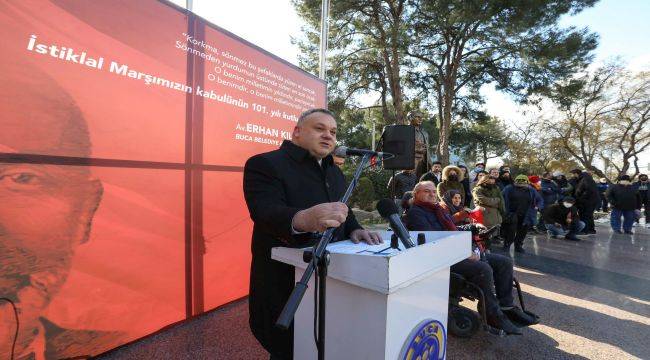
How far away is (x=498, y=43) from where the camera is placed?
38.9ft

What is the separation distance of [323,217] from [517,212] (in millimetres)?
6748

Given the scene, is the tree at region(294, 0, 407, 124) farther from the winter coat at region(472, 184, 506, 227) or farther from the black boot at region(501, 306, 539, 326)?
the black boot at region(501, 306, 539, 326)

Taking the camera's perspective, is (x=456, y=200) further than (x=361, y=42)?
No

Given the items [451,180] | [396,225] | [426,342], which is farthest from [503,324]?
[451,180]

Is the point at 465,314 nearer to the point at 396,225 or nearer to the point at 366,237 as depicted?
the point at 366,237

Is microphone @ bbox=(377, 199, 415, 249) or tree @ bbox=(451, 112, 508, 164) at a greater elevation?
tree @ bbox=(451, 112, 508, 164)

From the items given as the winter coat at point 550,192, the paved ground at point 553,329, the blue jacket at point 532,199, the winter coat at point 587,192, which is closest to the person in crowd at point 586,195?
the winter coat at point 587,192

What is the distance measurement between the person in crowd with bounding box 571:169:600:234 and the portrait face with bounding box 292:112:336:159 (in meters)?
9.77

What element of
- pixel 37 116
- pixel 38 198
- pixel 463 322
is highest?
pixel 37 116

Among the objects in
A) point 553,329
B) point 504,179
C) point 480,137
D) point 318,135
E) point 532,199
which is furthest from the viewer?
point 480,137

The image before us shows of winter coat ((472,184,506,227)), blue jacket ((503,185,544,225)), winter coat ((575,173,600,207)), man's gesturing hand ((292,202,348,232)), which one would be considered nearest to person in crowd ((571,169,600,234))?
winter coat ((575,173,600,207))

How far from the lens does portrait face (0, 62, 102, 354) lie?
2080 millimetres

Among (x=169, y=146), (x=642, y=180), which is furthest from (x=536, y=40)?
(x=169, y=146)

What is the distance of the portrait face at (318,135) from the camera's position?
176 cm
